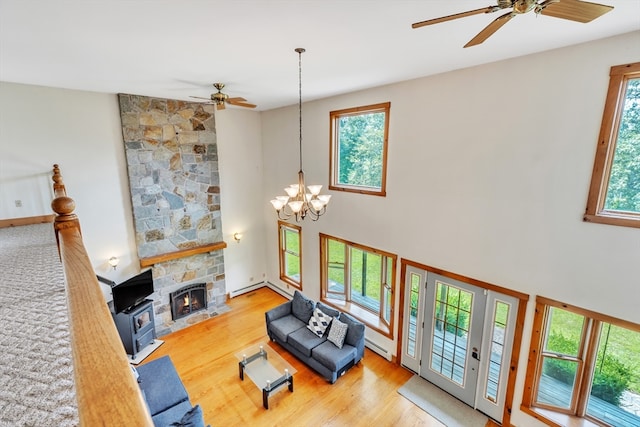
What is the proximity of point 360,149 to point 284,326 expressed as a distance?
362 cm

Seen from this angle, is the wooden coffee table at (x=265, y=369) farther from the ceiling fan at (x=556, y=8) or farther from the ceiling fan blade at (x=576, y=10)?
the ceiling fan blade at (x=576, y=10)

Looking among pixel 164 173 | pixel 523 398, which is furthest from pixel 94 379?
pixel 164 173

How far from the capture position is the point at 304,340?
5320mm

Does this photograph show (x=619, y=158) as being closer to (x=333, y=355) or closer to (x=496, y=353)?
(x=496, y=353)

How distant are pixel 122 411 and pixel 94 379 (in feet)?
0.43

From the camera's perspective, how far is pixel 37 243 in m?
2.57

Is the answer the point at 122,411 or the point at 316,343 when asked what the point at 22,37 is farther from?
the point at 316,343

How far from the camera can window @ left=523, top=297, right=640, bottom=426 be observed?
3.20 meters

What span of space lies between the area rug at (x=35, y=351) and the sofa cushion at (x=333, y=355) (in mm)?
4046

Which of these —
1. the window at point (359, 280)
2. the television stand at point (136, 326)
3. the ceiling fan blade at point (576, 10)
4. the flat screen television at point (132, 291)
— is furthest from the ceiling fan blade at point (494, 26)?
the television stand at point (136, 326)

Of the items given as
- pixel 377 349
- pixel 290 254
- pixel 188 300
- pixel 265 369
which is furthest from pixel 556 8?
pixel 188 300

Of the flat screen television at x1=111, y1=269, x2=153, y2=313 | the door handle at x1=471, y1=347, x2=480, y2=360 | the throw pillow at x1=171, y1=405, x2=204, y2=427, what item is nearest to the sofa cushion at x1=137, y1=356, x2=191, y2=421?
the throw pillow at x1=171, y1=405, x2=204, y2=427

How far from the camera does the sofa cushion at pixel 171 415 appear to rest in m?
3.66

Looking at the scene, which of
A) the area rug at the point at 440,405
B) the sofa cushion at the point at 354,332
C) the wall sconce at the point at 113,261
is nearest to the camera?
the area rug at the point at 440,405
